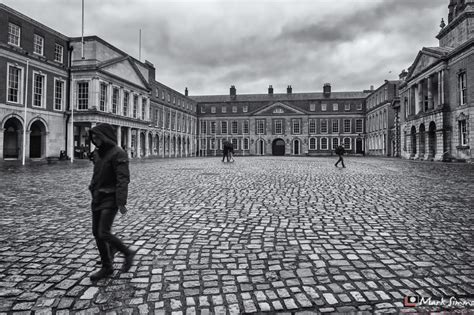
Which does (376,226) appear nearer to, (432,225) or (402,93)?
(432,225)

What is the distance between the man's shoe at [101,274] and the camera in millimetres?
3316

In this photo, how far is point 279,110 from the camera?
7300cm

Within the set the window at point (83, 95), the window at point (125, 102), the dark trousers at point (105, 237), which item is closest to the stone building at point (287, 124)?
the window at point (125, 102)

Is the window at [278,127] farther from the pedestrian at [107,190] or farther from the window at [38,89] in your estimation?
the pedestrian at [107,190]

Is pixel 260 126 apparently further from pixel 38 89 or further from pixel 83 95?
pixel 38 89

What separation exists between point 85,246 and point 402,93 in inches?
1752

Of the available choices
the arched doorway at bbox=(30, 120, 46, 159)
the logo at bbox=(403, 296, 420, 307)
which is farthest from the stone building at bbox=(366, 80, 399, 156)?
the logo at bbox=(403, 296, 420, 307)

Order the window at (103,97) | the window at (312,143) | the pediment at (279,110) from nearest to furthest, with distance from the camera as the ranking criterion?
the window at (103,97) < the window at (312,143) < the pediment at (279,110)

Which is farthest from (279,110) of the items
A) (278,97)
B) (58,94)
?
(58,94)

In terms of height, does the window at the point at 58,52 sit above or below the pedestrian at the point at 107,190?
above

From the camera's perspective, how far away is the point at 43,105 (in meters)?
29.4

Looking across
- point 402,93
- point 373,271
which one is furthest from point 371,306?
point 402,93

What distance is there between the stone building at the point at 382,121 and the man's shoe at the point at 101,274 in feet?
177

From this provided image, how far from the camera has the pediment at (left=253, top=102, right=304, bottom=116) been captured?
238ft
